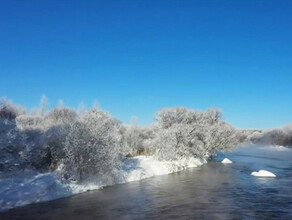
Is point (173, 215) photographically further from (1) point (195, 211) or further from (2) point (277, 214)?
(2) point (277, 214)

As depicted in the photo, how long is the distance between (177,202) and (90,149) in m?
11.6

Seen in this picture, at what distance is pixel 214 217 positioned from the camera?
24391mm

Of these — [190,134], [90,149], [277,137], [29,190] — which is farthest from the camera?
[277,137]

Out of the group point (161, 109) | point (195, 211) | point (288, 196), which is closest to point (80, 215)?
point (195, 211)

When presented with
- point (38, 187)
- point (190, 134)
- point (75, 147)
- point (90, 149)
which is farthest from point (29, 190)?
point (190, 134)

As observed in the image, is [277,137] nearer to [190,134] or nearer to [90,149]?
[190,134]

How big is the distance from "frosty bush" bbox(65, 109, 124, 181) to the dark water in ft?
8.69

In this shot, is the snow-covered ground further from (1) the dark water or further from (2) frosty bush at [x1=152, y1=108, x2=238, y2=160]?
(2) frosty bush at [x1=152, y1=108, x2=238, y2=160]

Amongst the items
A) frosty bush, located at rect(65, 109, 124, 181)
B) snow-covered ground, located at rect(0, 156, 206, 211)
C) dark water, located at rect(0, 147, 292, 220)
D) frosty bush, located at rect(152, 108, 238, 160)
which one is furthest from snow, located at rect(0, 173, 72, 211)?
frosty bush, located at rect(152, 108, 238, 160)

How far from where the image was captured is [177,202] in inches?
1166

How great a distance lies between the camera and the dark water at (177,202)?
82.6 feet

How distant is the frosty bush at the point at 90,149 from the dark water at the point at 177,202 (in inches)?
104

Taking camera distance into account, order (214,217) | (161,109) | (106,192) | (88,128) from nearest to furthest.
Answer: (214,217)
(106,192)
(88,128)
(161,109)

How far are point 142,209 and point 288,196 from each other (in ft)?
44.5
